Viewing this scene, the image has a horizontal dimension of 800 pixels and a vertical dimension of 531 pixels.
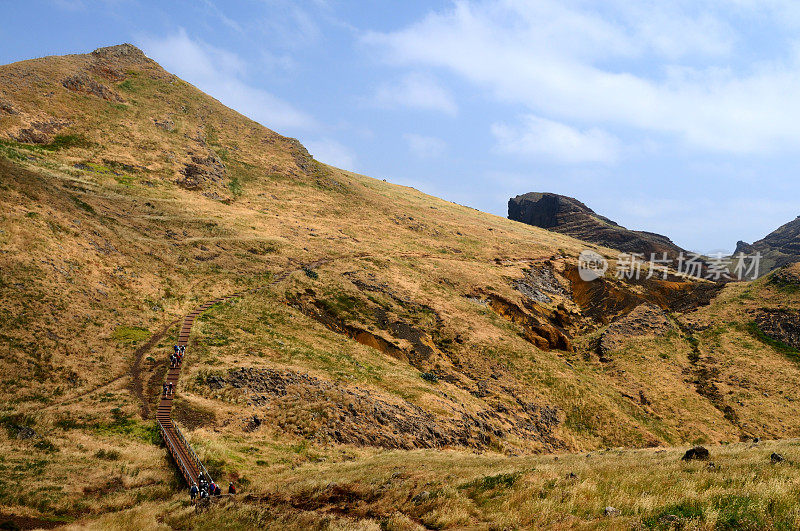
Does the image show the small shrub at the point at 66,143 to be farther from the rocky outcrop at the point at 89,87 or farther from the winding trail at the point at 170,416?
the winding trail at the point at 170,416

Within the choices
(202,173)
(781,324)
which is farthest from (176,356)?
(781,324)

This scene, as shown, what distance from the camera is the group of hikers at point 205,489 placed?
63.4ft

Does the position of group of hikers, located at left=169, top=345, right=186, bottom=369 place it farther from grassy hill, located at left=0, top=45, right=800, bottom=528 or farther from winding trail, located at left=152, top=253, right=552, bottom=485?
grassy hill, located at left=0, top=45, right=800, bottom=528

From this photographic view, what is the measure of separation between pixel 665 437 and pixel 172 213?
62977 millimetres

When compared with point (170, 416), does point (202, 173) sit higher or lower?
higher

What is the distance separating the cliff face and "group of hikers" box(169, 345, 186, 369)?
121 metres

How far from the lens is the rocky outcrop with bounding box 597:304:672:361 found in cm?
5600

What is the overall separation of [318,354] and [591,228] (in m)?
153

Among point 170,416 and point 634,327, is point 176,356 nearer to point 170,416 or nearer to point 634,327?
point 170,416

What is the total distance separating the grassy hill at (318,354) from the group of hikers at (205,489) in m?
1.22

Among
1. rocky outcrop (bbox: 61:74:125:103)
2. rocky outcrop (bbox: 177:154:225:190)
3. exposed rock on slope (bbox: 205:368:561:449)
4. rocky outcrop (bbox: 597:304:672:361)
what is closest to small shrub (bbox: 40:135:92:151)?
rocky outcrop (bbox: 177:154:225:190)

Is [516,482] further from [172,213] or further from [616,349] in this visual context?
[172,213]

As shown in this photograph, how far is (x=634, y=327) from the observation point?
59594mm

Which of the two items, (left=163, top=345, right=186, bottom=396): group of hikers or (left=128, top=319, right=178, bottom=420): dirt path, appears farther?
(left=163, top=345, right=186, bottom=396): group of hikers
